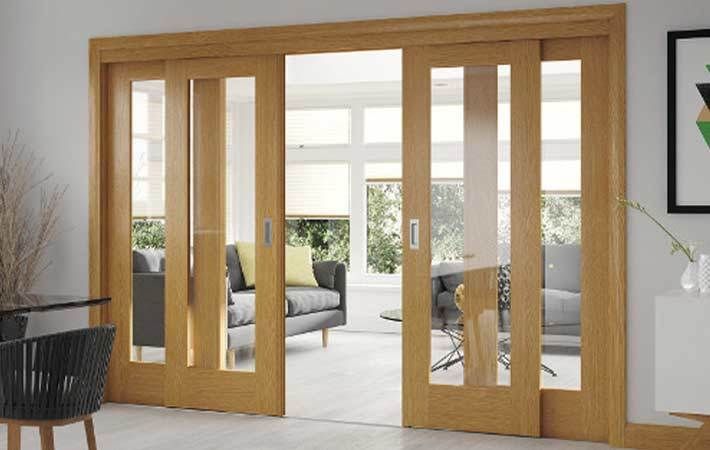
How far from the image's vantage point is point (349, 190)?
429 inches

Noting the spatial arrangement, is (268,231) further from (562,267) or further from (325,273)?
(325,273)

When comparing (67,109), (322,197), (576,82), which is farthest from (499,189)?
(322,197)

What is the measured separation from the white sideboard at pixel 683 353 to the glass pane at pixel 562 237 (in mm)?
785

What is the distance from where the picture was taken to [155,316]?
6.54 meters

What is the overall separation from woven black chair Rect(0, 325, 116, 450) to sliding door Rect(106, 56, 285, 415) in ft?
→ 6.94

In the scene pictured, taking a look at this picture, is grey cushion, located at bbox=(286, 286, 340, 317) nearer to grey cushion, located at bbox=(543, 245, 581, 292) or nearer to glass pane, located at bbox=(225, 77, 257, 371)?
glass pane, located at bbox=(225, 77, 257, 371)

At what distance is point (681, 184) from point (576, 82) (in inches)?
29.6

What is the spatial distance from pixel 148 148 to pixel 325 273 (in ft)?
11.0

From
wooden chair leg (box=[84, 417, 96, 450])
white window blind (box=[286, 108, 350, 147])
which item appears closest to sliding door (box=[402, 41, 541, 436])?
wooden chair leg (box=[84, 417, 96, 450])

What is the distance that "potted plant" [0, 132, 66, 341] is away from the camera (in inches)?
250

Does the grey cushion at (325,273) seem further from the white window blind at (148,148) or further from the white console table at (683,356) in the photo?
the white console table at (683,356)

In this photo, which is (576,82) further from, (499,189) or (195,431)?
(195,431)

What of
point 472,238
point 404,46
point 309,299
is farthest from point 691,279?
point 309,299

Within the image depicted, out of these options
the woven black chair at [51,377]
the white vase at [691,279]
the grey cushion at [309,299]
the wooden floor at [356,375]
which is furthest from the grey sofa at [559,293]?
the grey cushion at [309,299]
